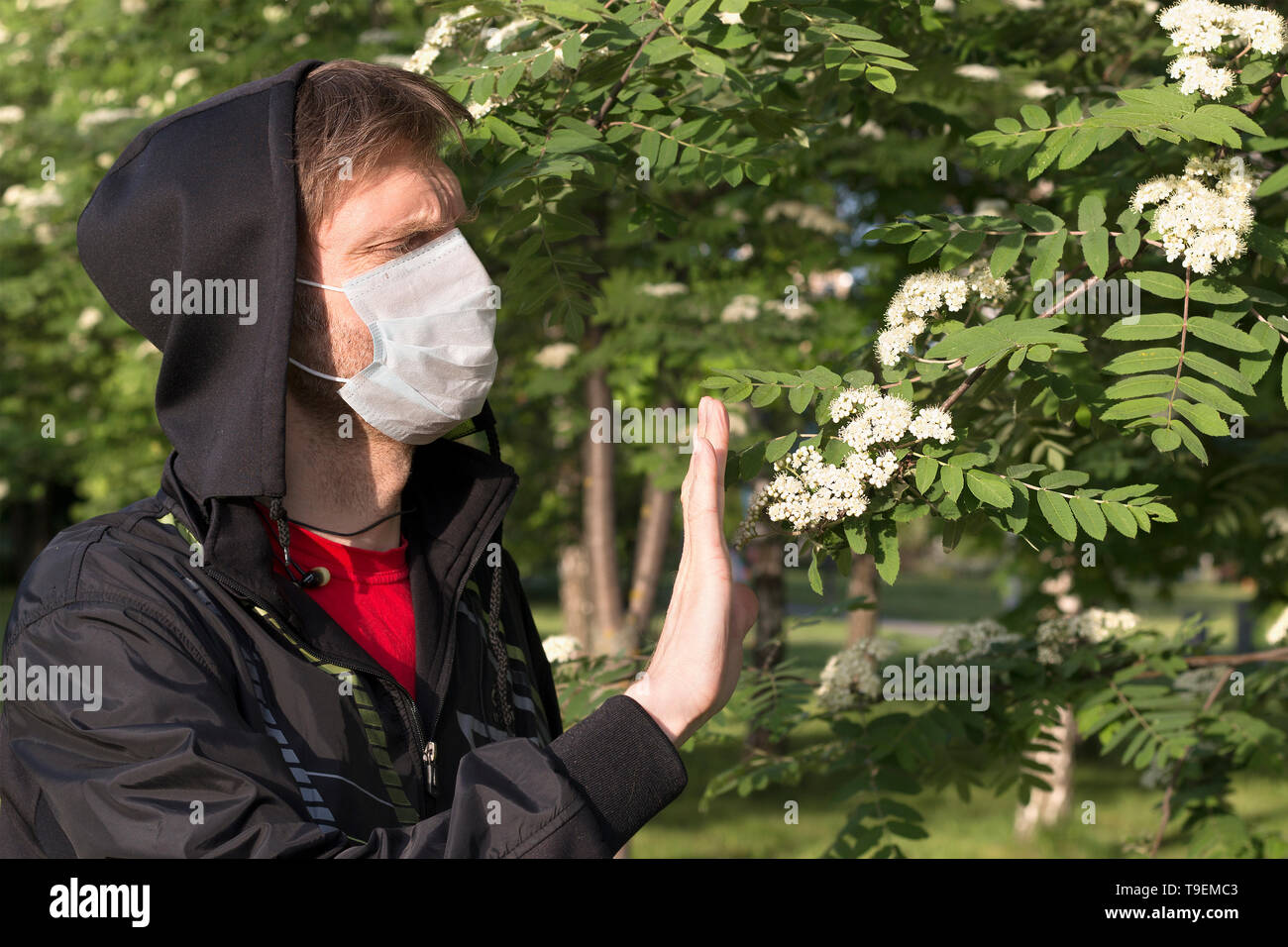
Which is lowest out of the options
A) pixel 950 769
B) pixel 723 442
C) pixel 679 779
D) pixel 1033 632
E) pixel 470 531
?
pixel 950 769

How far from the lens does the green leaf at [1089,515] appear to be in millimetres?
2250

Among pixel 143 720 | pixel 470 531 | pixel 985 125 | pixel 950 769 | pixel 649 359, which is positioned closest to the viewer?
pixel 143 720

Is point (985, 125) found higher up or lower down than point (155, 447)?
higher up

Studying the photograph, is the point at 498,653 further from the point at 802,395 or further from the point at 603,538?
the point at 603,538

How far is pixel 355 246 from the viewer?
210 cm

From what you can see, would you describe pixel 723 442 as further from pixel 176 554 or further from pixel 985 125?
pixel 985 125

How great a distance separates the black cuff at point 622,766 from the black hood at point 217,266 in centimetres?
64

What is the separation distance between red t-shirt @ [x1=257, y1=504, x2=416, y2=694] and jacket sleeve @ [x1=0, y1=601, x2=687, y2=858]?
42cm

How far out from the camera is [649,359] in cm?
655

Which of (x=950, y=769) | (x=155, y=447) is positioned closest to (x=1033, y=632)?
(x=950, y=769)

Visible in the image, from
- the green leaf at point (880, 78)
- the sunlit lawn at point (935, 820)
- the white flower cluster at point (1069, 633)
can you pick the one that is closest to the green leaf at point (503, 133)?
the green leaf at point (880, 78)

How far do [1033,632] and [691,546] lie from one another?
2226 millimetres

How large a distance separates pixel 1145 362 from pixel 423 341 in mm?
1393

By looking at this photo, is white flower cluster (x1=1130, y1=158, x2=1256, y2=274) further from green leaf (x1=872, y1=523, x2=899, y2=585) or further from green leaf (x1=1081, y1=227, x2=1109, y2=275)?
green leaf (x1=872, y1=523, x2=899, y2=585)
